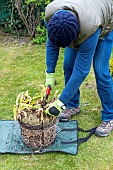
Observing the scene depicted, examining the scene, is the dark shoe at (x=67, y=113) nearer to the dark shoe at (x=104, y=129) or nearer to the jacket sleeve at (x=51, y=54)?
the dark shoe at (x=104, y=129)

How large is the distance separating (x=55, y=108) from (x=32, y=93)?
4.47 feet

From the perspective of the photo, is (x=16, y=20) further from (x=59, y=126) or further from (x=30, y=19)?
Result: (x=59, y=126)

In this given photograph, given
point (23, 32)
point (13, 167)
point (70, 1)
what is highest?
point (70, 1)

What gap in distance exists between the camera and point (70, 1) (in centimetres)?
244

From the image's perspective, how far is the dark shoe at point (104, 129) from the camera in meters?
3.16

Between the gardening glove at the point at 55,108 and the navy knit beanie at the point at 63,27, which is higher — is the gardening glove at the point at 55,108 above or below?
below

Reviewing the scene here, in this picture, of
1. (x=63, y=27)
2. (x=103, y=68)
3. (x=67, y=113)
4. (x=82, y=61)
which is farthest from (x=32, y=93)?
(x=63, y=27)

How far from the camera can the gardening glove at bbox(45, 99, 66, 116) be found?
8.58 feet

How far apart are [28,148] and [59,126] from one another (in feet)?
1.48

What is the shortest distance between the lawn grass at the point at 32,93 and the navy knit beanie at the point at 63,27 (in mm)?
1153

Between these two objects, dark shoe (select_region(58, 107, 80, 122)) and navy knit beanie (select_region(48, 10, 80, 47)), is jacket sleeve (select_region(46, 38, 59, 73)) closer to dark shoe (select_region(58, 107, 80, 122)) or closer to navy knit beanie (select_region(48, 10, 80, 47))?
navy knit beanie (select_region(48, 10, 80, 47))

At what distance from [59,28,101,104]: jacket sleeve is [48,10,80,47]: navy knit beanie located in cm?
22

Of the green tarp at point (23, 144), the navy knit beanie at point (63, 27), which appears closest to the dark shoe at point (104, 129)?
the green tarp at point (23, 144)

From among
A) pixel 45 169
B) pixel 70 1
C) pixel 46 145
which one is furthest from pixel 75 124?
pixel 70 1
